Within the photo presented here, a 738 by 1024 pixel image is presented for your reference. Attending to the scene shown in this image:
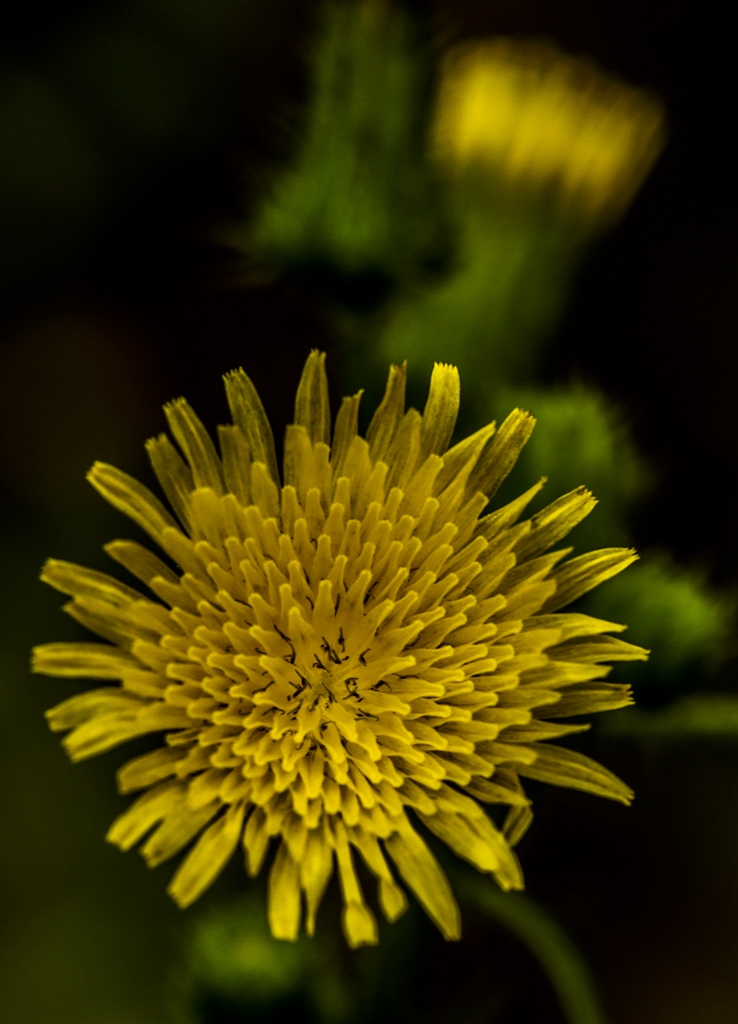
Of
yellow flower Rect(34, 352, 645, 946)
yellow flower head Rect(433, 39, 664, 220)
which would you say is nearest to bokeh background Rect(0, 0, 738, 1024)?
yellow flower head Rect(433, 39, 664, 220)

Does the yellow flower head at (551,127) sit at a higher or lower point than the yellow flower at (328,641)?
higher

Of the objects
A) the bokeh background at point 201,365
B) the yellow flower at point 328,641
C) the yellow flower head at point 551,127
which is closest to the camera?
the yellow flower at point 328,641

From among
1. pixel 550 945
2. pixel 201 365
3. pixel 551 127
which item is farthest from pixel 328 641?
pixel 201 365

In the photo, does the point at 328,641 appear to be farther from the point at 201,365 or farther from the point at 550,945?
the point at 201,365

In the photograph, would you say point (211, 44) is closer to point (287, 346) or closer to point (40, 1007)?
point (287, 346)

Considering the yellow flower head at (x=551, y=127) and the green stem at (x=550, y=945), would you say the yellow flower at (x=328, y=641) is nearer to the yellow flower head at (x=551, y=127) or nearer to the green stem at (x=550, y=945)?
the green stem at (x=550, y=945)

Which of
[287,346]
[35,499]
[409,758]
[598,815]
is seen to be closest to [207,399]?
[287,346]

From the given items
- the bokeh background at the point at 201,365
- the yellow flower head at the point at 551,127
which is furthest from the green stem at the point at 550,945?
the yellow flower head at the point at 551,127
